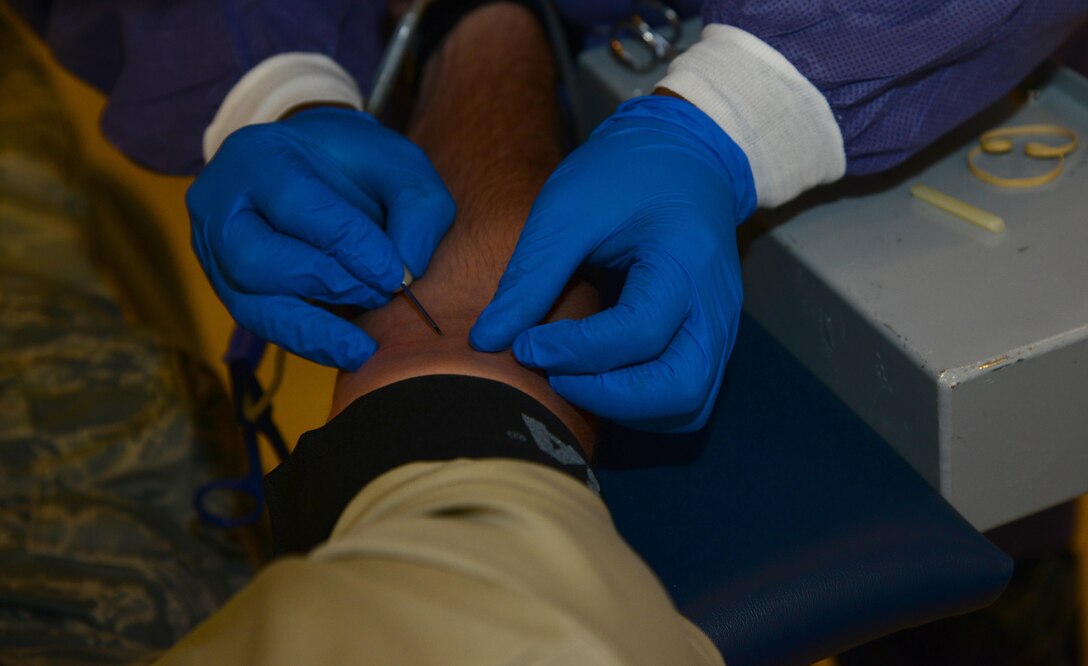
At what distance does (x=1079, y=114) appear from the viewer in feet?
3.50

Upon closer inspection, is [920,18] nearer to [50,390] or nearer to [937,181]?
[937,181]

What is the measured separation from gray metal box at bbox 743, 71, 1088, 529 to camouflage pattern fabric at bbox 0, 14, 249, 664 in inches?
33.6

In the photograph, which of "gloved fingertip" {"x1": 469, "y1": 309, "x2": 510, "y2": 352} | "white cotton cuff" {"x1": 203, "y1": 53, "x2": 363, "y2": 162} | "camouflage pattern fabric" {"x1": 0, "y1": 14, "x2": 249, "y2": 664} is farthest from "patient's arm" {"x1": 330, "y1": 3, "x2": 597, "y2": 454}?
"camouflage pattern fabric" {"x1": 0, "y1": 14, "x2": 249, "y2": 664}

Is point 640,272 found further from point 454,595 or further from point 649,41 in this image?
point 649,41

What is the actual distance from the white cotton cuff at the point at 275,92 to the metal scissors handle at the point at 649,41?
32 cm

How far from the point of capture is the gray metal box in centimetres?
81

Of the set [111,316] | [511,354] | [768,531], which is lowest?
[111,316]

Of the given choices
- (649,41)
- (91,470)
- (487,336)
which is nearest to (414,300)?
(487,336)

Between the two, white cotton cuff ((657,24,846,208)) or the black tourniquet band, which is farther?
white cotton cuff ((657,24,846,208))

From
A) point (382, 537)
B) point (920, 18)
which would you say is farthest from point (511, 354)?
point (920, 18)

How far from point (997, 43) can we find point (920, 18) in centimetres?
10

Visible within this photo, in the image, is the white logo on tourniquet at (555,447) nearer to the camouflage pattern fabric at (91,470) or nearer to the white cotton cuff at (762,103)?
the white cotton cuff at (762,103)

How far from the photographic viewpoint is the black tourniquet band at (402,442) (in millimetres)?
667

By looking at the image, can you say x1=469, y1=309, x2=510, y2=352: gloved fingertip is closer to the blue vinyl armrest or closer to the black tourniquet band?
the black tourniquet band
